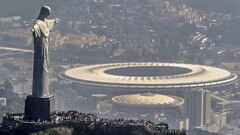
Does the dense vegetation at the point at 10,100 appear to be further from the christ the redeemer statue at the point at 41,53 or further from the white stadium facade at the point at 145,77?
the christ the redeemer statue at the point at 41,53

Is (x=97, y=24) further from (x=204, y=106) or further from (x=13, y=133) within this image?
(x=13, y=133)

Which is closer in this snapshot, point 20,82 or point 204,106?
point 204,106

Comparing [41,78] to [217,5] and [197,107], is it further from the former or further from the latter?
[217,5]

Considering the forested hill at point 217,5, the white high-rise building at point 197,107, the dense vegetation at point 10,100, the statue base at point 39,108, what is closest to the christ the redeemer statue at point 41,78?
the statue base at point 39,108

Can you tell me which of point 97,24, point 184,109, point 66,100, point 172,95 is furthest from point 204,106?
point 97,24

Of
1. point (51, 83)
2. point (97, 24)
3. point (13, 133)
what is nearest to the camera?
point (13, 133)

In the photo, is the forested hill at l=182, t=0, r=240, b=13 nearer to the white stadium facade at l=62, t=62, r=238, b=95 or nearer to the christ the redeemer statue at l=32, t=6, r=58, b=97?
the white stadium facade at l=62, t=62, r=238, b=95

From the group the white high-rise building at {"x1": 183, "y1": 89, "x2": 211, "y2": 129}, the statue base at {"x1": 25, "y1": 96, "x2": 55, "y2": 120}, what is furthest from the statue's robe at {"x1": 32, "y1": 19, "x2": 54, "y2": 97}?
the white high-rise building at {"x1": 183, "y1": 89, "x2": 211, "y2": 129}
